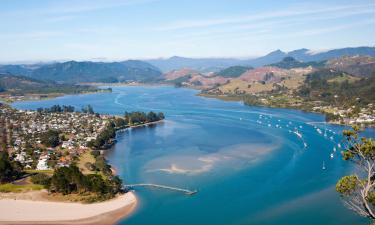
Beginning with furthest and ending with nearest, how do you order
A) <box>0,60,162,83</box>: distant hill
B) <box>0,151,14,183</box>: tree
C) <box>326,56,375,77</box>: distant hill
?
<box>0,60,162,83</box>: distant hill < <box>326,56,375,77</box>: distant hill < <box>0,151,14,183</box>: tree

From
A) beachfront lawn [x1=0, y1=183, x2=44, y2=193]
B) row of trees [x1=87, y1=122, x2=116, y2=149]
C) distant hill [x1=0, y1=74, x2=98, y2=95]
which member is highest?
distant hill [x1=0, y1=74, x2=98, y2=95]

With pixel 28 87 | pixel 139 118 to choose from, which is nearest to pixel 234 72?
pixel 28 87

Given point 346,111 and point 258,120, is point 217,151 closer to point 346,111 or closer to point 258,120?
point 258,120

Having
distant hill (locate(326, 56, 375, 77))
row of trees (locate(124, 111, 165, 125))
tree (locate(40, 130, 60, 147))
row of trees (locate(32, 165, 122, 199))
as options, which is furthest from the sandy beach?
distant hill (locate(326, 56, 375, 77))

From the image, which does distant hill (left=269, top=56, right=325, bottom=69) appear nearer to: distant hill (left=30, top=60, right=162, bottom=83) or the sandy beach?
distant hill (left=30, top=60, right=162, bottom=83)

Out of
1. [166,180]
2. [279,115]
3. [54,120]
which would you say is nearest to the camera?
[166,180]

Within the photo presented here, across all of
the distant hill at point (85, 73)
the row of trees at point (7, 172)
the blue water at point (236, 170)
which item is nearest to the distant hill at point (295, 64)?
the distant hill at point (85, 73)

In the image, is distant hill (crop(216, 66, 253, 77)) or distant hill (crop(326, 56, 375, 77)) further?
distant hill (crop(216, 66, 253, 77))

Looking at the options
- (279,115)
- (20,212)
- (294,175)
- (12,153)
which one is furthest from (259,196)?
(279,115)
